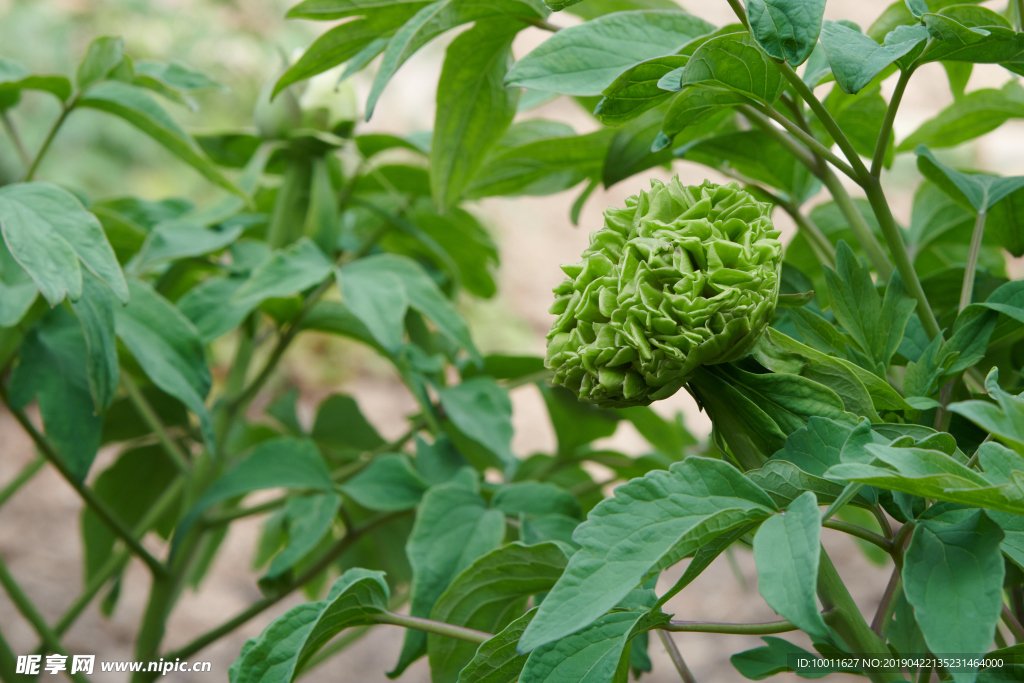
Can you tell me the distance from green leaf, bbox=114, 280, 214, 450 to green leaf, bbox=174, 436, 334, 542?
0.03 metres

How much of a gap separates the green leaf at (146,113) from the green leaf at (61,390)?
10 centimetres

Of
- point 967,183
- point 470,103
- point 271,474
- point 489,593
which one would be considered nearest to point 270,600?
point 271,474

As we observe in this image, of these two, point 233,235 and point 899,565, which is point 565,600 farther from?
point 233,235

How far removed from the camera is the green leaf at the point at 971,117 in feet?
1.07

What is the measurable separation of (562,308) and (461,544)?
0.50 feet

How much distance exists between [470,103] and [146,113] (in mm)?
162

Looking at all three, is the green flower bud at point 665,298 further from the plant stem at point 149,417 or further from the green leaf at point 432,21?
the plant stem at point 149,417

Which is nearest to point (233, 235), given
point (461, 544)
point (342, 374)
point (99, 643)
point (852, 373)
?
point (461, 544)

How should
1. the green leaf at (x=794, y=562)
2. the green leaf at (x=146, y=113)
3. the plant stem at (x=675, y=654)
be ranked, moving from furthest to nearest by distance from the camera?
1. the green leaf at (x=146, y=113)
2. the plant stem at (x=675, y=654)
3. the green leaf at (x=794, y=562)

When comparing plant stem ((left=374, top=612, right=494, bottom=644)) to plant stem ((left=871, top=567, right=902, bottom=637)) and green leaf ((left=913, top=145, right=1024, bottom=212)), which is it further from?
green leaf ((left=913, top=145, right=1024, bottom=212))

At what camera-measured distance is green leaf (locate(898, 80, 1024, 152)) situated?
33 centimetres

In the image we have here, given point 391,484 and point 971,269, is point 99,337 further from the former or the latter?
point 971,269

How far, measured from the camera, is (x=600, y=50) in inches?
9.6

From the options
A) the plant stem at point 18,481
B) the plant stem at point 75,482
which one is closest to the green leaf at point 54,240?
the plant stem at point 75,482
